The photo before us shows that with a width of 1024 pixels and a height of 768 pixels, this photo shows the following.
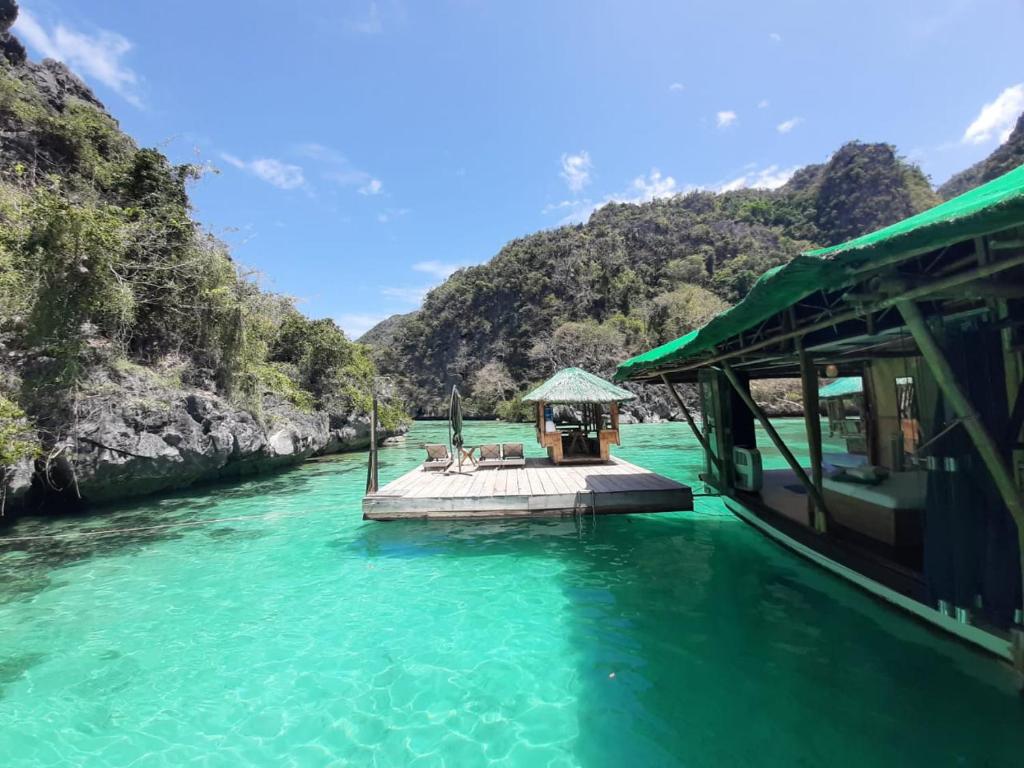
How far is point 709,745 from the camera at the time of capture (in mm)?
3188

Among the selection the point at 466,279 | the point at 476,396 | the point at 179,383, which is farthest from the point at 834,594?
the point at 466,279

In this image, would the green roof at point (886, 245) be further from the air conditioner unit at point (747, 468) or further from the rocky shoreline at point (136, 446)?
the rocky shoreline at point (136, 446)

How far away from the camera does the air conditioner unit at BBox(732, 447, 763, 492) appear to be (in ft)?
25.2

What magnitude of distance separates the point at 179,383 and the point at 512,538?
35.0ft

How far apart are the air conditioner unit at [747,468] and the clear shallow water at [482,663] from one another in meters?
0.95

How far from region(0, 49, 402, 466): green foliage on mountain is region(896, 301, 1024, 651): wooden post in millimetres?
11027

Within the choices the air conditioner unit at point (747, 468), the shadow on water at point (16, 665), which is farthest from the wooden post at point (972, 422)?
the shadow on water at point (16, 665)

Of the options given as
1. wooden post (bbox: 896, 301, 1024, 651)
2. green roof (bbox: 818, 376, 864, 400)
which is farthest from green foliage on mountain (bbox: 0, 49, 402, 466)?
green roof (bbox: 818, 376, 864, 400)

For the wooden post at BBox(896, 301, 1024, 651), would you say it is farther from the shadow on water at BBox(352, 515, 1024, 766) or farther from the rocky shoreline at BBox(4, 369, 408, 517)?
the rocky shoreline at BBox(4, 369, 408, 517)

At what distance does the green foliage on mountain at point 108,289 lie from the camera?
9125mm

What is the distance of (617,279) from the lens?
5647cm

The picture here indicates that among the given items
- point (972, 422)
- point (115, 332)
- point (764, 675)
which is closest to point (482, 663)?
point (764, 675)

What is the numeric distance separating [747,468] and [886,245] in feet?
20.2

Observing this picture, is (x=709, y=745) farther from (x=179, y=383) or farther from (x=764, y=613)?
(x=179, y=383)
